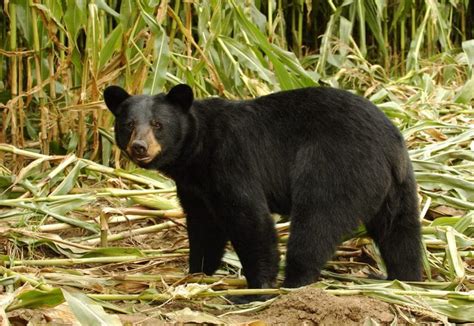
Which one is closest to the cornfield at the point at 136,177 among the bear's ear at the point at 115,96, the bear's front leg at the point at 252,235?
the bear's front leg at the point at 252,235

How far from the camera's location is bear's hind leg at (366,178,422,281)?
5289 mm

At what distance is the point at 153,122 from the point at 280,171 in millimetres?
821

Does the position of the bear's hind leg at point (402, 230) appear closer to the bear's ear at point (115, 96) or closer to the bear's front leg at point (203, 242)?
the bear's front leg at point (203, 242)

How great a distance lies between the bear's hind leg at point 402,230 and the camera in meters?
5.29

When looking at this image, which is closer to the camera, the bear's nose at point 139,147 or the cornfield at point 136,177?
the cornfield at point 136,177

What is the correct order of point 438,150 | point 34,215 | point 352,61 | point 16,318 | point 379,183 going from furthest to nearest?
1. point 352,61
2. point 438,150
3. point 34,215
4. point 379,183
5. point 16,318

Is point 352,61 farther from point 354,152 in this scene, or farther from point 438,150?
point 354,152

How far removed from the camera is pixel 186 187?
5453 millimetres

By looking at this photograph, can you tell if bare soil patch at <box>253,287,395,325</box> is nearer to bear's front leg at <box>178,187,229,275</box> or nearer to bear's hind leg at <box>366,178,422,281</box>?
bear's hind leg at <box>366,178,422,281</box>

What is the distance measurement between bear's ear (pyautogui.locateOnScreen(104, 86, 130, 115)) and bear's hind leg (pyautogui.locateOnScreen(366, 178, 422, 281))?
5.52 feet

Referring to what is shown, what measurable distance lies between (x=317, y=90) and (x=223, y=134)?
2.15 ft

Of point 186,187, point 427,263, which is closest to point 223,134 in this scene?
point 186,187

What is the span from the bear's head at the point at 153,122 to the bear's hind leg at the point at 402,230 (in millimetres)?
1293

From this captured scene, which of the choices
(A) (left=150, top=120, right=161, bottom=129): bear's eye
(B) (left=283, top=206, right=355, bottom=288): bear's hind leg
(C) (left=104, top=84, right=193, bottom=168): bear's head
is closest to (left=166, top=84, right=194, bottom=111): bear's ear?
(C) (left=104, top=84, right=193, bottom=168): bear's head
